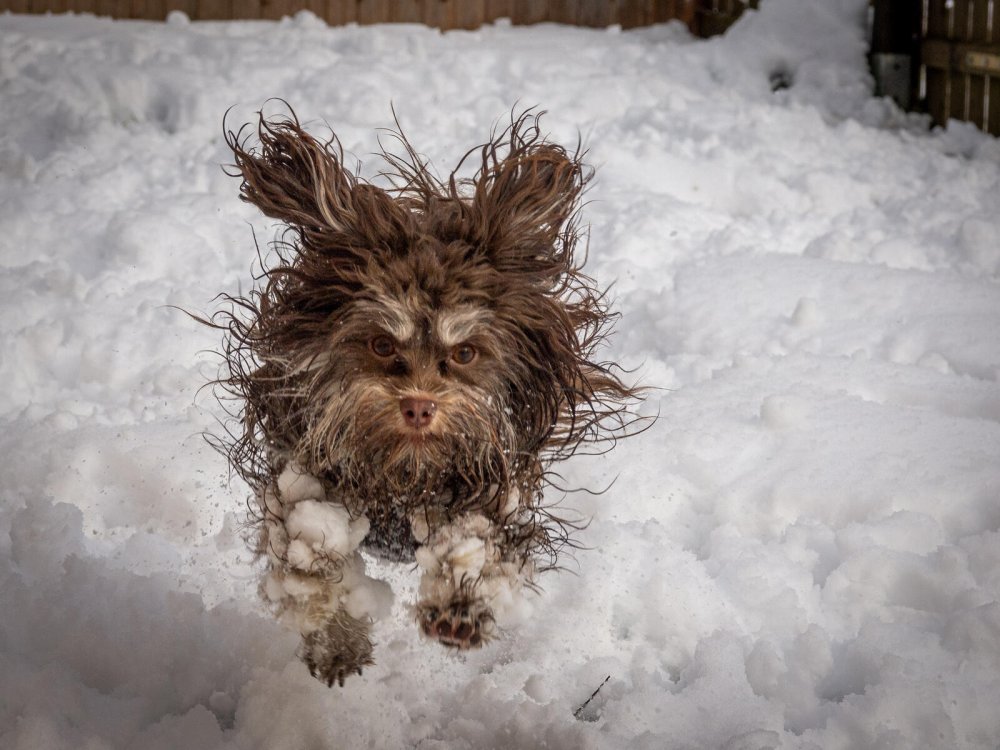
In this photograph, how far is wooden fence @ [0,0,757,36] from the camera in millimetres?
7707

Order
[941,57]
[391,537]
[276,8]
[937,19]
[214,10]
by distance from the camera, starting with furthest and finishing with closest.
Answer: [276,8] < [214,10] < [937,19] < [941,57] < [391,537]

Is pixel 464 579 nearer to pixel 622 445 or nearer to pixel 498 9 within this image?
pixel 622 445

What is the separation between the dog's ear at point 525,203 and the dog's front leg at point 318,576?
0.70m

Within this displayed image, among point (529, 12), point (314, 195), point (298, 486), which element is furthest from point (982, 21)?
point (298, 486)

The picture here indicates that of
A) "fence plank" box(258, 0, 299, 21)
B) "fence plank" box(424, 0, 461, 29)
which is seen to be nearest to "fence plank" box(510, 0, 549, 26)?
"fence plank" box(424, 0, 461, 29)

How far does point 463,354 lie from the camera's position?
7.18ft

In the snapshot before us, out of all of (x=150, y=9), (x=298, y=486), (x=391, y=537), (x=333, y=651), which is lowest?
(x=333, y=651)

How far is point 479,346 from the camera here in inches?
86.8

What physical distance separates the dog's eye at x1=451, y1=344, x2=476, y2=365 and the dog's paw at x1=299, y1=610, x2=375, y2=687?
2.28 ft

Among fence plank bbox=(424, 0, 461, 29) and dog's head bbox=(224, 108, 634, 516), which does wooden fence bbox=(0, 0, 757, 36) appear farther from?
dog's head bbox=(224, 108, 634, 516)

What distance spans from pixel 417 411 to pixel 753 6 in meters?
7.53

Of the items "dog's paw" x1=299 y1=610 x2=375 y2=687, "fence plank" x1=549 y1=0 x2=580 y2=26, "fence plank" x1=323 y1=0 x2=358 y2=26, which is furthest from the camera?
"fence plank" x1=549 y1=0 x2=580 y2=26

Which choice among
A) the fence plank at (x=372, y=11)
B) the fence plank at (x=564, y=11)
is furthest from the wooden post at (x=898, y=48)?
the fence plank at (x=372, y=11)

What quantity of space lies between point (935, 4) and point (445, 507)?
633cm
